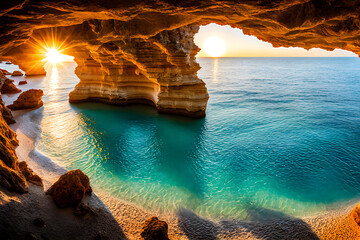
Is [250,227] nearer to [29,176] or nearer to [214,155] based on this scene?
[214,155]

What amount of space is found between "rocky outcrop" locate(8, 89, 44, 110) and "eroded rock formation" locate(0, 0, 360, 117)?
2.60 m

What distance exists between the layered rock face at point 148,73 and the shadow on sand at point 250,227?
835 cm

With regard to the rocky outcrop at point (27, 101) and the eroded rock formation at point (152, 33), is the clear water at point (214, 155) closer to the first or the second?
the rocky outcrop at point (27, 101)

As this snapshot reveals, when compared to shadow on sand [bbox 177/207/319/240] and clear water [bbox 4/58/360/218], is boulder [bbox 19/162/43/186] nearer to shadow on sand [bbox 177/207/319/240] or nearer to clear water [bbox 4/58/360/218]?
clear water [bbox 4/58/360/218]

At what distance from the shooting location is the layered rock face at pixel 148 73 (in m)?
11.4

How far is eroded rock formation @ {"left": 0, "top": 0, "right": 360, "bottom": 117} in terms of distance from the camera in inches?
145

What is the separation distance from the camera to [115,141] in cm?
1052

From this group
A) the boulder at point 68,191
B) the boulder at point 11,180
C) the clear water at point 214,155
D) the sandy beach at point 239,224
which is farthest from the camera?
the clear water at point 214,155

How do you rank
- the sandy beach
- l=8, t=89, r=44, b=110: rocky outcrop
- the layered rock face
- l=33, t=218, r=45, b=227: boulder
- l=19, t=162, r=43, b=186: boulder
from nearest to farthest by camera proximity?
l=33, t=218, r=45, b=227: boulder < the sandy beach < l=19, t=162, r=43, b=186: boulder < the layered rock face < l=8, t=89, r=44, b=110: rocky outcrop

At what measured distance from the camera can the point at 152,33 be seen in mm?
6270

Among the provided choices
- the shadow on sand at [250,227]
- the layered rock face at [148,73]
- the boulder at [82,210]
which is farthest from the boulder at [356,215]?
the layered rock face at [148,73]

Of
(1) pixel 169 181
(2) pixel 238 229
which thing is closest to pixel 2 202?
(1) pixel 169 181

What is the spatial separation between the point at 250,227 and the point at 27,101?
57.4ft

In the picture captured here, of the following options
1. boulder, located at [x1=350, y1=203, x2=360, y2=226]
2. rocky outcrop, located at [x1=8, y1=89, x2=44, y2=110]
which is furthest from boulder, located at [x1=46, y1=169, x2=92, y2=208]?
rocky outcrop, located at [x1=8, y1=89, x2=44, y2=110]
